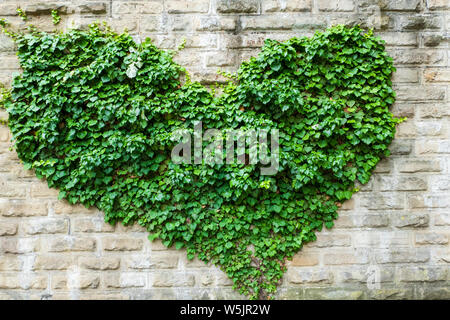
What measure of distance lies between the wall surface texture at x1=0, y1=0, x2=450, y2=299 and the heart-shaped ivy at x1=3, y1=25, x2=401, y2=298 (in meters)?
0.17

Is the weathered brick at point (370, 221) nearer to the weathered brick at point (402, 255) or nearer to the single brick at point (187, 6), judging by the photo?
the weathered brick at point (402, 255)

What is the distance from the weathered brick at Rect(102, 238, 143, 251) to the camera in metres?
3.54

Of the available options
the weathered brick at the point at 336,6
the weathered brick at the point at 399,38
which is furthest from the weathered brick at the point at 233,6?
the weathered brick at the point at 399,38

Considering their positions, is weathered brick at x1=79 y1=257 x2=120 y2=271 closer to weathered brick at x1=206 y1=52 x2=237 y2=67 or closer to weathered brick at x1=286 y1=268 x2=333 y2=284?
weathered brick at x1=286 y1=268 x2=333 y2=284

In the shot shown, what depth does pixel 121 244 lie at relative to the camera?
11.6ft

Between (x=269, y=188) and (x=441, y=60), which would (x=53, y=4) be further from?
(x=441, y=60)

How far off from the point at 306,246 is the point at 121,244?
185 centimetres

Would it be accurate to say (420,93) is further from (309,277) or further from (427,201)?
(309,277)

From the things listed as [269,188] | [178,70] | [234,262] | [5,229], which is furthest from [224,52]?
[5,229]

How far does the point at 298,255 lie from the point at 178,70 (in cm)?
222

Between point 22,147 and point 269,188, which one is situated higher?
point 22,147

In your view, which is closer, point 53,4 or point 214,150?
point 214,150

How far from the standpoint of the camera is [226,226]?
11.4 ft

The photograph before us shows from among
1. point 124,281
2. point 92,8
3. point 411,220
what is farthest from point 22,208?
Result: point 411,220
